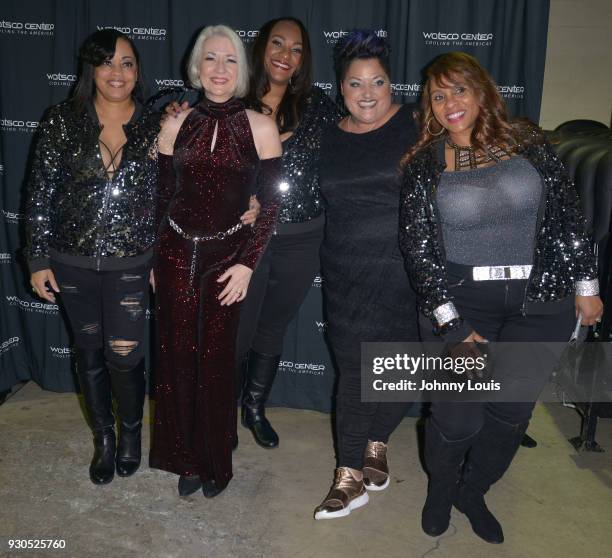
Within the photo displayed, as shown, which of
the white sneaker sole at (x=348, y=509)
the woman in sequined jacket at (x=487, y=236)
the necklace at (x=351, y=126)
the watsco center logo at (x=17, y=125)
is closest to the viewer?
the woman in sequined jacket at (x=487, y=236)

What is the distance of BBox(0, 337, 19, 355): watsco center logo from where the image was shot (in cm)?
336

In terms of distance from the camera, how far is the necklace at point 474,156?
6.34 feet

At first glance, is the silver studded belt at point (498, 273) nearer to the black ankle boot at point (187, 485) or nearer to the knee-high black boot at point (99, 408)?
the black ankle boot at point (187, 485)

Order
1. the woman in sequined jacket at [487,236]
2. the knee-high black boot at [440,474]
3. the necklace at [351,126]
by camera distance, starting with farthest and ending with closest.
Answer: the necklace at [351,126] → the knee-high black boot at [440,474] → the woman in sequined jacket at [487,236]

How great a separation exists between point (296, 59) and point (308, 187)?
500 mm

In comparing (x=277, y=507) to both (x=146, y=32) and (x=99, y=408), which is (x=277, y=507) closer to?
(x=99, y=408)

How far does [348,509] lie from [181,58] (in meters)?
2.18

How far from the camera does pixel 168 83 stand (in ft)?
9.98

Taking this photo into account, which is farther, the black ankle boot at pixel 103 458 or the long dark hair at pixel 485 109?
the black ankle boot at pixel 103 458

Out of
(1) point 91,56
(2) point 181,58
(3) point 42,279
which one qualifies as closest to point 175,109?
(1) point 91,56

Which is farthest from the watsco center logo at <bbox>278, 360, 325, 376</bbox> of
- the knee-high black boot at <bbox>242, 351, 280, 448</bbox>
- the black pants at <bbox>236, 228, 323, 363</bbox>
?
the black pants at <bbox>236, 228, 323, 363</bbox>

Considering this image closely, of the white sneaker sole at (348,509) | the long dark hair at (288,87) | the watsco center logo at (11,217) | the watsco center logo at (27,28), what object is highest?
the watsco center logo at (27,28)

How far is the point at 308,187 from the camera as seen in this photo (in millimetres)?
2441

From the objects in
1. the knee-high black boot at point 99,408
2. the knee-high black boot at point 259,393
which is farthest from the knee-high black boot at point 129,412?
the knee-high black boot at point 259,393
